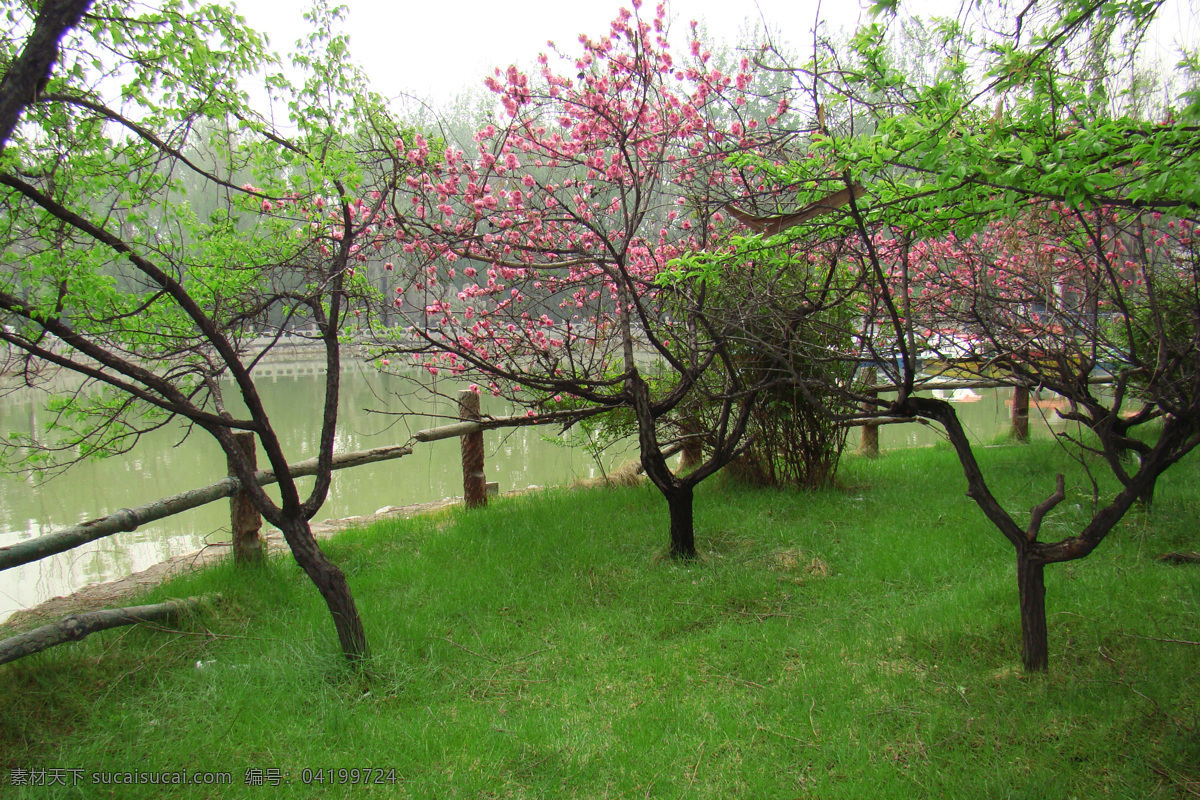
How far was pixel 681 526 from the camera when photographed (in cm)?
489

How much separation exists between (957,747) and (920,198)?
6.95 ft

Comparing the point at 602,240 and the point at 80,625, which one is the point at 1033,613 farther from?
the point at 80,625

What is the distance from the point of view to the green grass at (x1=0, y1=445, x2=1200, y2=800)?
8.56 feet

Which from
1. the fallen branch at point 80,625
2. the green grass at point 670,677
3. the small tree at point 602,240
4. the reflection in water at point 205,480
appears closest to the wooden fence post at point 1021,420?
the reflection in water at point 205,480

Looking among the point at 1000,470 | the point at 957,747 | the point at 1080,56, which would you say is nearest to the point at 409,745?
the point at 957,747

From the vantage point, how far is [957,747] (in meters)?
→ 2.62

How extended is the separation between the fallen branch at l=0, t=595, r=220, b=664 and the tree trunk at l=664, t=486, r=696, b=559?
9.88ft

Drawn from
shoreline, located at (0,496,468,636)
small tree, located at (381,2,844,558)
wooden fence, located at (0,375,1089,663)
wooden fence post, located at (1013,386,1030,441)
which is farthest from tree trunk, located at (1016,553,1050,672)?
wooden fence post, located at (1013,386,1030,441)

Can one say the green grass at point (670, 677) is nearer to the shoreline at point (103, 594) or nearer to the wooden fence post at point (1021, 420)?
the shoreline at point (103, 594)

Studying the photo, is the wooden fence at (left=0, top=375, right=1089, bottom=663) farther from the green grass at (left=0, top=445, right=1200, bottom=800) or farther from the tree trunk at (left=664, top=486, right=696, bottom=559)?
the tree trunk at (left=664, top=486, right=696, bottom=559)

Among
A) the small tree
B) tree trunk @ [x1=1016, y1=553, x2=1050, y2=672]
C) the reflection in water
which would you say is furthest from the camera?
the reflection in water

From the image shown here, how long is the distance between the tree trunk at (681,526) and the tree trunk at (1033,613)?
220 cm

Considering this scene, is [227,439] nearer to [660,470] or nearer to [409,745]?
[409,745]

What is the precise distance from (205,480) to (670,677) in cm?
989
